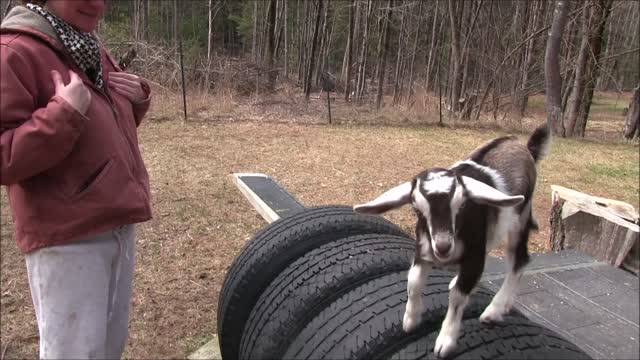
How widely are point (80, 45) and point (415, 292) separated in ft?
4.46

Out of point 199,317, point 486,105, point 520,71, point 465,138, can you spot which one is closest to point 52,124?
point 199,317

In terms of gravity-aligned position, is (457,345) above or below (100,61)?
below

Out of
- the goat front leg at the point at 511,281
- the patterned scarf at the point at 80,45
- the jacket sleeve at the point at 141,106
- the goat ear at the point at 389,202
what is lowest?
the goat front leg at the point at 511,281

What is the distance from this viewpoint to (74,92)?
5.06ft

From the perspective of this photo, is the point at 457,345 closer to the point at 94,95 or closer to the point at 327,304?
the point at 327,304

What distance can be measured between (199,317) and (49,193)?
2.38m

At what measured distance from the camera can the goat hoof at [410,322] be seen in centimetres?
164

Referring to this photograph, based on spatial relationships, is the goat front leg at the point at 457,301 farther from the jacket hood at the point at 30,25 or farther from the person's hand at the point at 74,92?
the jacket hood at the point at 30,25

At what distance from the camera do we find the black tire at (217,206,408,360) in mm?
2479

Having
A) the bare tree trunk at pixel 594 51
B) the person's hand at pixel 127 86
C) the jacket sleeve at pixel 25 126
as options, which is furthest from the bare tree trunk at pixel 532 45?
the jacket sleeve at pixel 25 126

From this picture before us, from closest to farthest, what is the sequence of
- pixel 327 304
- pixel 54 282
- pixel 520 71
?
pixel 54 282 < pixel 327 304 < pixel 520 71

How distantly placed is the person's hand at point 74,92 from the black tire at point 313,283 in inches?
43.0

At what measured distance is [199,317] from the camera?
12.5ft

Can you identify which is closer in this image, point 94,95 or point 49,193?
point 49,193
